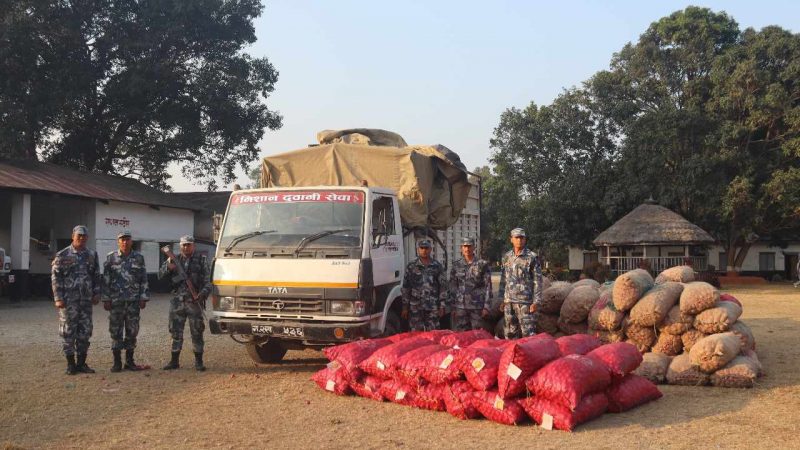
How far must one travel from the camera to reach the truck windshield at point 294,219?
306 inches

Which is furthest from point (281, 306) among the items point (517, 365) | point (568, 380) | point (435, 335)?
point (568, 380)

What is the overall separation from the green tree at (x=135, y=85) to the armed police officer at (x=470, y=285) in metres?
22.6

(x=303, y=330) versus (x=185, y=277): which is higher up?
(x=185, y=277)

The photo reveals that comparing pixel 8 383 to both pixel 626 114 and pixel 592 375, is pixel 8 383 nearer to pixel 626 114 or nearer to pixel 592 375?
pixel 592 375

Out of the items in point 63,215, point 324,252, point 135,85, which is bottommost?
point 324,252

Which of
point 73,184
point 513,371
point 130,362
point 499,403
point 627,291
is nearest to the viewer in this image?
point 513,371

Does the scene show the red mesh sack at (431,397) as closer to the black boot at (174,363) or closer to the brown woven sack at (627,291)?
the brown woven sack at (627,291)

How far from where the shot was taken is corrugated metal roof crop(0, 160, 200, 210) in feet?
67.9


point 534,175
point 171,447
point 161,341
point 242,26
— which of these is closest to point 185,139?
point 242,26

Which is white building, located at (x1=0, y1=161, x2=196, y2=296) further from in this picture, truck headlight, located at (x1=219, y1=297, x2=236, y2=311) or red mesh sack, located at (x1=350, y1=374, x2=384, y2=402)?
red mesh sack, located at (x1=350, y1=374, x2=384, y2=402)

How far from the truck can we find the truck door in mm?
13

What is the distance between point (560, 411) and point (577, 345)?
1.29 metres

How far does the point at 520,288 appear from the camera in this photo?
8.50m

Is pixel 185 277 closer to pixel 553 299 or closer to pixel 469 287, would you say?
pixel 469 287
